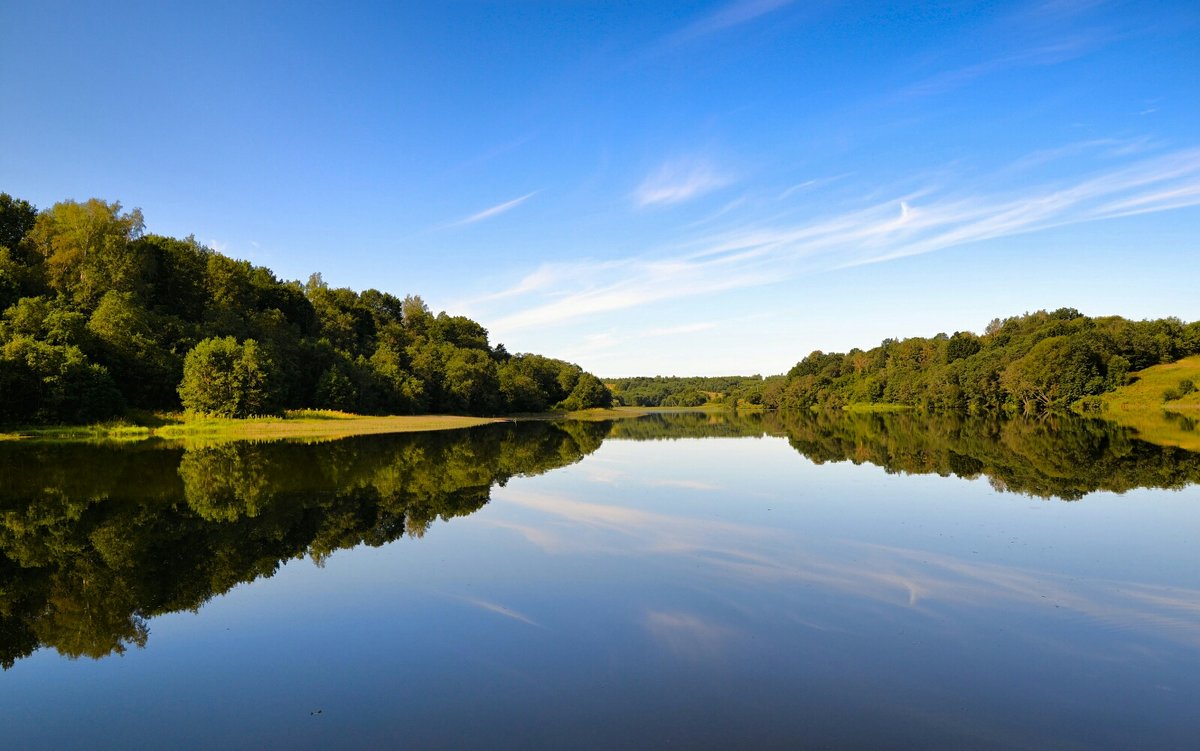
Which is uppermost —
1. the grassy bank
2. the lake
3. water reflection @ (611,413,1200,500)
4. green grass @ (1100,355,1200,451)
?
green grass @ (1100,355,1200,451)

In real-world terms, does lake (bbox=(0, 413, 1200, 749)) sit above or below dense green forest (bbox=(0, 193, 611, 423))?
below

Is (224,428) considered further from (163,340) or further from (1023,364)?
(1023,364)

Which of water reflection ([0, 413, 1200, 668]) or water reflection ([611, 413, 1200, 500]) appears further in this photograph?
water reflection ([611, 413, 1200, 500])

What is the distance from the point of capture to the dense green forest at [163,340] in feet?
163

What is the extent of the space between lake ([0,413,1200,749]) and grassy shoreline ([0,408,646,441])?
97.4 ft

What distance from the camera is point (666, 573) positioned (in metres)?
12.1

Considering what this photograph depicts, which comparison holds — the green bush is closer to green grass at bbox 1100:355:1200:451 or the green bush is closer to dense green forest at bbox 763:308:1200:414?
green grass at bbox 1100:355:1200:451

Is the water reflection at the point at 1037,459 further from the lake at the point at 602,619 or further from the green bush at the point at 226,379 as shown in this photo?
the green bush at the point at 226,379

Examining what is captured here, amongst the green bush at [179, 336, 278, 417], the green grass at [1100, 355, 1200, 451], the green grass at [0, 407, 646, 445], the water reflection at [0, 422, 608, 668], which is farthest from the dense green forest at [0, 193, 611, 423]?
the green grass at [1100, 355, 1200, 451]

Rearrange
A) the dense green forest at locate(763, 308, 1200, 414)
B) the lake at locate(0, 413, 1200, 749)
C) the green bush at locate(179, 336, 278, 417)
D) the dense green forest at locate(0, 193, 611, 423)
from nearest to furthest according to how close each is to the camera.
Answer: the lake at locate(0, 413, 1200, 749)
the dense green forest at locate(0, 193, 611, 423)
the green bush at locate(179, 336, 278, 417)
the dense green forest at locate(763, 308, 1200, 414)

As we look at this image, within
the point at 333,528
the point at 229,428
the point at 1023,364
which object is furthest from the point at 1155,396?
the point at 229,428

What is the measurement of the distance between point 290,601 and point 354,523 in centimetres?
626

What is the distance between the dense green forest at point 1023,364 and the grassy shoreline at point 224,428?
88.8 metres

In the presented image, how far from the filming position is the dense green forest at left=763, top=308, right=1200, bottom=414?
9619 centimetres
